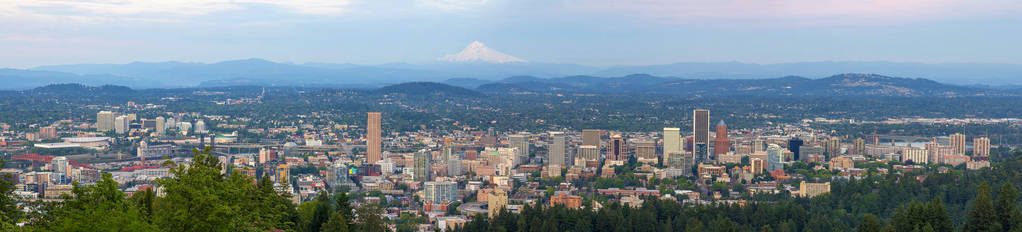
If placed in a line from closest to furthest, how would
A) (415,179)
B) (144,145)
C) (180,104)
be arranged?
(415,179) < (144,145) < (180,104)

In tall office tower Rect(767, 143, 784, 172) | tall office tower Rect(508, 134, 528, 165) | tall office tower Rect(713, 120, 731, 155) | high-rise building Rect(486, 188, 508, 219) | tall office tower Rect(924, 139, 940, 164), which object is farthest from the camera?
tall office tower Rect(713, 120, 731, 155)

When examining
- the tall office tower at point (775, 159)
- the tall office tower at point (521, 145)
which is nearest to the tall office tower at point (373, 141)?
the tall office tower at point (521, 145)

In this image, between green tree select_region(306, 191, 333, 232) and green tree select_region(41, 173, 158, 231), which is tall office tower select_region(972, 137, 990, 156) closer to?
green tree select_region(306, 191, 333, 232)

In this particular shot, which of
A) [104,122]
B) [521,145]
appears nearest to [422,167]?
[521,145]

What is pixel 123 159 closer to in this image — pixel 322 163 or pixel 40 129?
pixel 322 163

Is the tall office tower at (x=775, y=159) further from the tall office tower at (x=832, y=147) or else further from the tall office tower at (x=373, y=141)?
the tall office tower at (x=373, y=141)

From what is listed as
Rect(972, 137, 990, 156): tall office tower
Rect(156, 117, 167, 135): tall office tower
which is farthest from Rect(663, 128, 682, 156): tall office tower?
Rect(156, 117, 167, 135): tall office tower

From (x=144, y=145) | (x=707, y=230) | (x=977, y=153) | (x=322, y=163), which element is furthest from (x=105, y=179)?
(x=977, y=153)

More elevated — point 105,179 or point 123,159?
point 105,179
